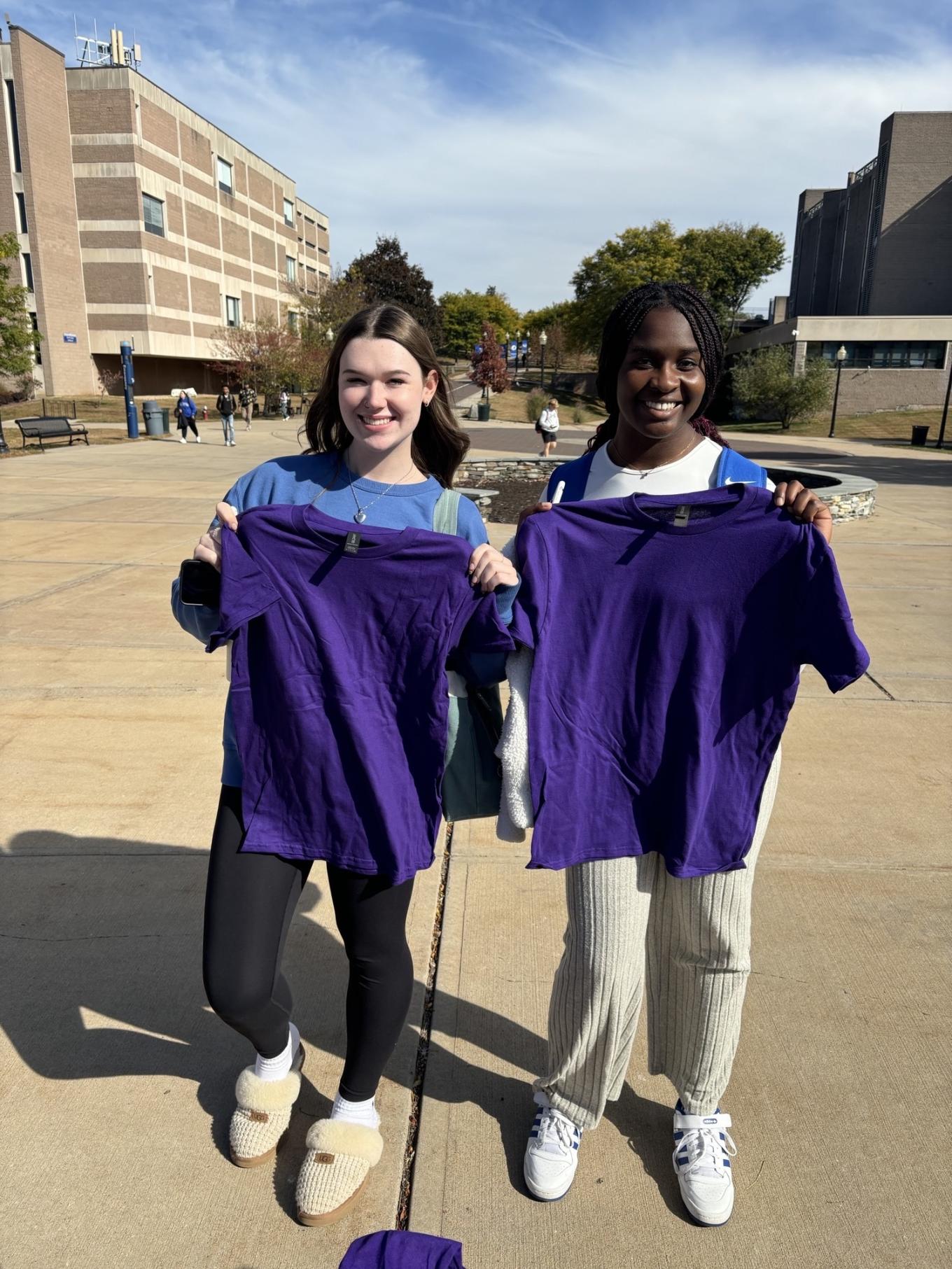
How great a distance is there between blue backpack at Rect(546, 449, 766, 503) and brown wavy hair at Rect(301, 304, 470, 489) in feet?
Result: 0.85

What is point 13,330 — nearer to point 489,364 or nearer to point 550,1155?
point 550,1155

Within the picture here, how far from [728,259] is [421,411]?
68670 millimetres

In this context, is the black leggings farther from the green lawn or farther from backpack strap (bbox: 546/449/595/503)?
the green lawn

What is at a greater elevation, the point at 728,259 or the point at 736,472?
the point at 728,259

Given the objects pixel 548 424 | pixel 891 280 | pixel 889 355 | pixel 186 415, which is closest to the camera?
pixel 548 424

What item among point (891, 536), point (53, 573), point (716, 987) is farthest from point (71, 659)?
point (891, 536)

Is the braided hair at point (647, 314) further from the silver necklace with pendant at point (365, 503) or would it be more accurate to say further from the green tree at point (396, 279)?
the green tree at point (396, 279)

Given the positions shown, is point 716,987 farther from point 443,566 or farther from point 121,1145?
point 121,1145

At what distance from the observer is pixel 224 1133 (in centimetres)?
218

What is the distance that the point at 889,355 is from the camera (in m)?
46.7

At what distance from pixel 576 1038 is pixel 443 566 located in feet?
3.71

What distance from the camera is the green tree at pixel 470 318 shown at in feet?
368

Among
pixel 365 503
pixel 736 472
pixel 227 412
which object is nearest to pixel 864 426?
pixel 227 412

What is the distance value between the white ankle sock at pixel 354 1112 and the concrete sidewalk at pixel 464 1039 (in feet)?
0.43
